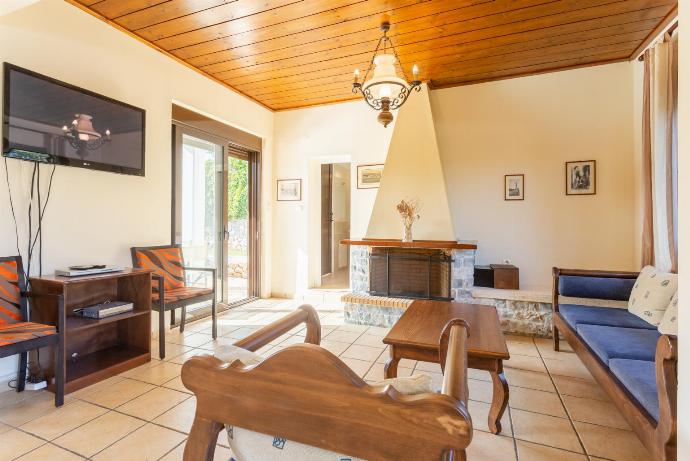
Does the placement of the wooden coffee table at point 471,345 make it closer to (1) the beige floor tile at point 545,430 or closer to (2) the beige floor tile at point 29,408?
(1) the beige floor tile at point 545,430

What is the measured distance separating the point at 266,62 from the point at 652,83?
346 centimetres

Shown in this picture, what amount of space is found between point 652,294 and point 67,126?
4271 millimetres

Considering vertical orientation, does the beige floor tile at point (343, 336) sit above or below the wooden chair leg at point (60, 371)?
below

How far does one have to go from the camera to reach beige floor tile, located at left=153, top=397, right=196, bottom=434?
6.01 ft

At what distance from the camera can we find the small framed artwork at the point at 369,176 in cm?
434

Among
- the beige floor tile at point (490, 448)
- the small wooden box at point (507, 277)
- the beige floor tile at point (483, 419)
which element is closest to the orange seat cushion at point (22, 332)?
the beige floor tile at point (490, 448)

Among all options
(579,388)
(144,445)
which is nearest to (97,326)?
(144,445)

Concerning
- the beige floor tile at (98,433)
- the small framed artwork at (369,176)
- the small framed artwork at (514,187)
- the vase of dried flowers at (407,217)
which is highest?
the small framed artwork at (369,176)

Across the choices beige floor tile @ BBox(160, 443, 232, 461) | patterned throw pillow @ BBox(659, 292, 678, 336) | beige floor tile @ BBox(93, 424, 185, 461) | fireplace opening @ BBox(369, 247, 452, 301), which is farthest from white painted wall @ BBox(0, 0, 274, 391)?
patterned throw pillow @ BBox(659, 292, 678, 336)

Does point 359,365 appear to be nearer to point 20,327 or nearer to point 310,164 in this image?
point 20,327

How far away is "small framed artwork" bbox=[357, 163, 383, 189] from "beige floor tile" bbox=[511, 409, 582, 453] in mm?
2978

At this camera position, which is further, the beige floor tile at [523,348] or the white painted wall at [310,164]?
the white painted wall at [310,164]

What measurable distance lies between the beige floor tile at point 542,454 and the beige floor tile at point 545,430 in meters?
0.04

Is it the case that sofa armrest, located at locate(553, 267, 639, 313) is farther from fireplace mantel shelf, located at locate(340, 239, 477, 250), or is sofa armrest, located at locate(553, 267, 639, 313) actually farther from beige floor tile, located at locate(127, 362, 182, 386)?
beige floor tile, located at locate(127, 362, 182, 386)
